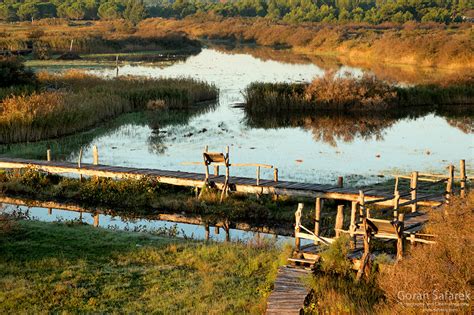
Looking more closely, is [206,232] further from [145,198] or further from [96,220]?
[96,220]

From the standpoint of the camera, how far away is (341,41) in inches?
2938

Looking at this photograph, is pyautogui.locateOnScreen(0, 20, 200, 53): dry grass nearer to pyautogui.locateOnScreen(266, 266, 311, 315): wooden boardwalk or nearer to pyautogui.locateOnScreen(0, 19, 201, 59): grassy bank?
pyautogui.locateOnScreen(0, 19, 201, 59): grassy bank

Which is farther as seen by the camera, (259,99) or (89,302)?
(259,99)

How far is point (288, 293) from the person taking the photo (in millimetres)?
11641

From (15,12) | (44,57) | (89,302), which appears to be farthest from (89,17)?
(89,302)

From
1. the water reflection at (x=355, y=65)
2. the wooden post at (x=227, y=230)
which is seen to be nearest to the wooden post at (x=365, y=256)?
the wooden post at (x=227, y=230)

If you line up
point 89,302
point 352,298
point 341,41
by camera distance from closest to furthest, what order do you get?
point 352,298, point 89,302, point 341,41

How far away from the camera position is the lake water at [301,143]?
24.5 metres

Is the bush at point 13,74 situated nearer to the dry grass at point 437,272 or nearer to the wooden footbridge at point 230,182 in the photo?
the wooden footbridge at point 230,182

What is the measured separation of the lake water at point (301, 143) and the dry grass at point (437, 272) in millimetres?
10949

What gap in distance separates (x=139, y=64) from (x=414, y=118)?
95.8 ft

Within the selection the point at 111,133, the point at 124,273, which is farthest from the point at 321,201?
the point at 111,133

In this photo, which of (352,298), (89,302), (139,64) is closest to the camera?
(352,298)

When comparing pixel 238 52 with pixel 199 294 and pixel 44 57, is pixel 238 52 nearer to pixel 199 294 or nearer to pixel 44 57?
pixel 44 57
